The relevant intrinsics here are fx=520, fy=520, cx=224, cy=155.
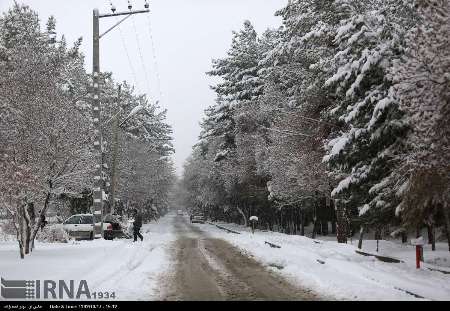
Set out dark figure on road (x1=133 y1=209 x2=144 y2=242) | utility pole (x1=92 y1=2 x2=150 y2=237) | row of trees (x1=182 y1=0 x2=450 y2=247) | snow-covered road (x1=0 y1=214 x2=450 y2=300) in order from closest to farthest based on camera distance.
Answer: snow-covered road (x1=0 y1=214 x2=450 y2=300)
row of trees (x1=182 y1=0 x2=450 y2=247)
utility pole (x1=92 y1=2 x2=150 y2=237)
dark figure on road (x1=133 y1=209 x2=144 y2=242)

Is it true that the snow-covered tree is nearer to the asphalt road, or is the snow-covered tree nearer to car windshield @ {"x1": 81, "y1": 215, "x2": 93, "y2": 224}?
the asphalt road

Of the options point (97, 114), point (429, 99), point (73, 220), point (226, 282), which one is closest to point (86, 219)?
point (73, 220)

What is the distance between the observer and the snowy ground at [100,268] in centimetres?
1100

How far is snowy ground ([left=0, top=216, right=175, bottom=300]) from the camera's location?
1100 cm

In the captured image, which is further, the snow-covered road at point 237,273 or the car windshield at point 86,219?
the car windshield at point 86,219

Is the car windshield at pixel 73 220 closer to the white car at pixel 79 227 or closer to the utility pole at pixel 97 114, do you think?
the white car at pixel 79 227

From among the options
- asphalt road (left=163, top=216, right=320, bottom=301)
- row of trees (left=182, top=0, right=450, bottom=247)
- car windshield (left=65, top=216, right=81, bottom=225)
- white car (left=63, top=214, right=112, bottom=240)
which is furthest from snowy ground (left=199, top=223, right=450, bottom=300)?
car windshield (left=65, top=216, right=81, bottom=225)

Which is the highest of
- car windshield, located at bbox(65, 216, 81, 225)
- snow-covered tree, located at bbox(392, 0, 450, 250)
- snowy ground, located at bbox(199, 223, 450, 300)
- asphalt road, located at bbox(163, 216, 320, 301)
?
snow-covered tree, located at bbox(392, 0, 450, 250)

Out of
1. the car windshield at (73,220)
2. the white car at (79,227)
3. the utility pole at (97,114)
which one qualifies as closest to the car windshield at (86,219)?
the white car at (79,227)

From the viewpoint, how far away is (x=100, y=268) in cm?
1390

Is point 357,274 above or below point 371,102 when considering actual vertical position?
below

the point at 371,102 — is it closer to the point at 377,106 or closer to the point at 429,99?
the point at 377,106

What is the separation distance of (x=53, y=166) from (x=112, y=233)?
1275 centimetres

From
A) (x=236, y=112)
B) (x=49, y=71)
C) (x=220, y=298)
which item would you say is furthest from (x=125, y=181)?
(x=220, y=298)
